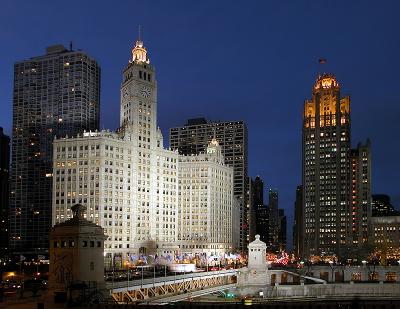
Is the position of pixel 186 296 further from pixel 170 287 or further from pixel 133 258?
pixel 133 258

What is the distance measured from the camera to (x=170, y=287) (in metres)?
111

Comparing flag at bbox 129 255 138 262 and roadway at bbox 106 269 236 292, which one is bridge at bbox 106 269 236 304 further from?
flag at bbox 129 255 138 262

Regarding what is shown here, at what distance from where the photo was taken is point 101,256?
7325 cm

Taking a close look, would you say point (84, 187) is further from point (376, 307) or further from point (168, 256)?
point (376, 307)

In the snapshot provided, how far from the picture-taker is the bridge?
87250mm

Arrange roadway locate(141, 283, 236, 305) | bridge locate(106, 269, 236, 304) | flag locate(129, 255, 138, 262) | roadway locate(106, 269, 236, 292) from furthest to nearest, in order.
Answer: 1. flag locate(129, 255, 138, 262)
2. roadway locate(141, 283, 236, 305)
3. bridge locate(106, 269, 236, 304)
4. roadway locate(106, 269, 236, 292)

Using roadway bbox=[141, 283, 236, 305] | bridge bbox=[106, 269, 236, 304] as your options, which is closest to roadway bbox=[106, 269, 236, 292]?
bridge bbox=[106, 269, 236, 304]

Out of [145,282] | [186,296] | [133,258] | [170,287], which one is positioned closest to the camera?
[145,282]

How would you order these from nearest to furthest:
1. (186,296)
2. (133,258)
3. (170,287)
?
1. (170,287)
2. (186,296)
3. (133,258)

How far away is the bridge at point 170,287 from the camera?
8725 cm

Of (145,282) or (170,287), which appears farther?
(170,287)

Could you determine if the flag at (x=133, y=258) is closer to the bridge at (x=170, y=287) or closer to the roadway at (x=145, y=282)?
the bridge at (x=170, y=287)

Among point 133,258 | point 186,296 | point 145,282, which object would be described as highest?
point 145,282

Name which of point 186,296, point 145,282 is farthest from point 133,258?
point 145,282
